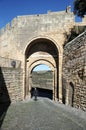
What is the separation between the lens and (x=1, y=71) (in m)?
9.22

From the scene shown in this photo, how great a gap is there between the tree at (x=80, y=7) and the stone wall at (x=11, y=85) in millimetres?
5406

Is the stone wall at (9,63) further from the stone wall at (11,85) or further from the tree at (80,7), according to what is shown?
the tree at (80,7)

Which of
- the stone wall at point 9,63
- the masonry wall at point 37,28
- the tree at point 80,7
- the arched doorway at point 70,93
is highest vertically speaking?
the tree at point 80,7

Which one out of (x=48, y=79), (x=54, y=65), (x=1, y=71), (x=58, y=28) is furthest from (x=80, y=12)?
(x=48, y=79)

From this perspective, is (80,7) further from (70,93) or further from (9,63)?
(9,63)

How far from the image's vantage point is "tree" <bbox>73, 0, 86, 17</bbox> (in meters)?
9.80

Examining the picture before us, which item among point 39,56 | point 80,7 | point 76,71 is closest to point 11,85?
point 39,56

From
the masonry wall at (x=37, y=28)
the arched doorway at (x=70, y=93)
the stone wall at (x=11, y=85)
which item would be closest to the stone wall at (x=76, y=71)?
the arched doorway at (x=70, y=93)

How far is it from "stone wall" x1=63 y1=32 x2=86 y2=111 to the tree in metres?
2.80

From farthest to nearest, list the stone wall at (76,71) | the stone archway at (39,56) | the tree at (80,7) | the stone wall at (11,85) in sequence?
the stone archway at (39,56)
the tree at (80,7)
the stone wall at (11,85)
the stone wall at (76,71)

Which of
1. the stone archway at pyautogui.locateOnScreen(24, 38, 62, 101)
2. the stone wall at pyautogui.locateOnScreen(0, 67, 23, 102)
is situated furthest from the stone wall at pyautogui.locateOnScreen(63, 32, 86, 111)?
the stone wall at pyautogui.locateOnScreen(0, 67, 23, 102)

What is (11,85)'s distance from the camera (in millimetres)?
10008

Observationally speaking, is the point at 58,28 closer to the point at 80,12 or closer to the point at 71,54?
the point at 80,12

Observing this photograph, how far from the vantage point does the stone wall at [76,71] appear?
6891 millimetres
